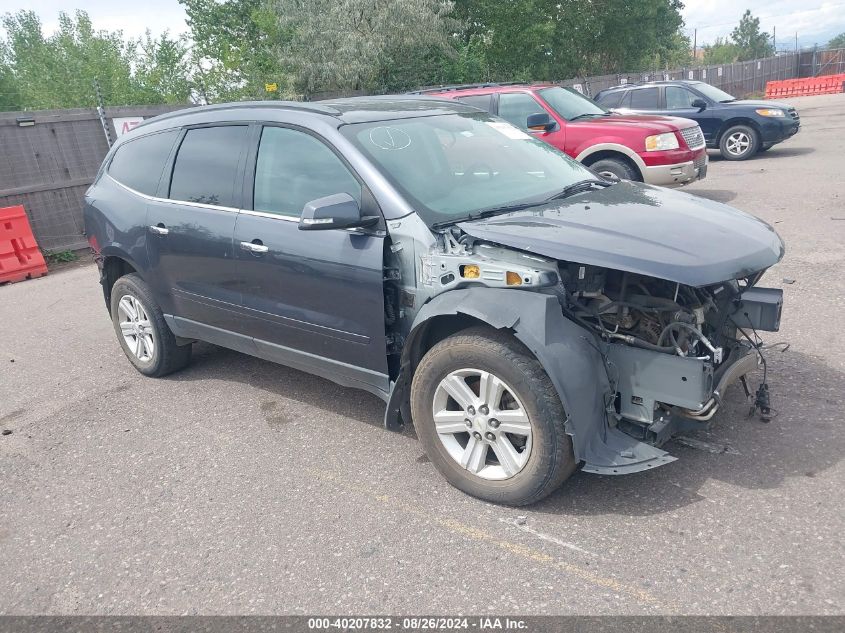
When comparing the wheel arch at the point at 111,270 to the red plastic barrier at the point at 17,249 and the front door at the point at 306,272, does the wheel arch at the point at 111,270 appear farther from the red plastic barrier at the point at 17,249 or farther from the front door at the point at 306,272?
the red plastic barrier at the point at 17,249

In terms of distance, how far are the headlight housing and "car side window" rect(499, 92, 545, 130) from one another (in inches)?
64.8

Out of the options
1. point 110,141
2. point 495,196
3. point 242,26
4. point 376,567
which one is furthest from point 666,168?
point 242,26

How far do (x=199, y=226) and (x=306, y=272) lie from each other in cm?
106

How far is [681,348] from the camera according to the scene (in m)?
3.22

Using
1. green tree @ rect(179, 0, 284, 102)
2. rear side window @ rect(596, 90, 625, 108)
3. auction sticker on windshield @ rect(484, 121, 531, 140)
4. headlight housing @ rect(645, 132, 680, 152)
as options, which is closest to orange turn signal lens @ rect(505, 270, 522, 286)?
auction sticker on windshield @ rect(484, 121, 531, 140)

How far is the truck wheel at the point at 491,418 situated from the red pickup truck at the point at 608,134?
676cm

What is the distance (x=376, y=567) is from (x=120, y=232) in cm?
345

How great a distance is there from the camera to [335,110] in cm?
408

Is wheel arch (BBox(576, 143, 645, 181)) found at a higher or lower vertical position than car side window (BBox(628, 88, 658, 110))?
lower

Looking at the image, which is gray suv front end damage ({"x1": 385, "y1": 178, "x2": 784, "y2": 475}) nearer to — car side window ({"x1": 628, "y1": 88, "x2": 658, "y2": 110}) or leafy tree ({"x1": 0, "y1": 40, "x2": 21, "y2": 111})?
car side window ({"x1": 628, "y1": 88, "x2": 658, "y2": 110})

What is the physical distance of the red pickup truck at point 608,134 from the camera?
9.55 m

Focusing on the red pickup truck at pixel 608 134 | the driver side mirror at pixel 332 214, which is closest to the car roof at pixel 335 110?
the driver side mirror at pixel 332 214

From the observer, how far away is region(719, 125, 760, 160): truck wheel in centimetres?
1430

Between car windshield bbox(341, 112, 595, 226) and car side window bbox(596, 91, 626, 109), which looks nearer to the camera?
car windshield bbox(341, 112, 595, 226)
